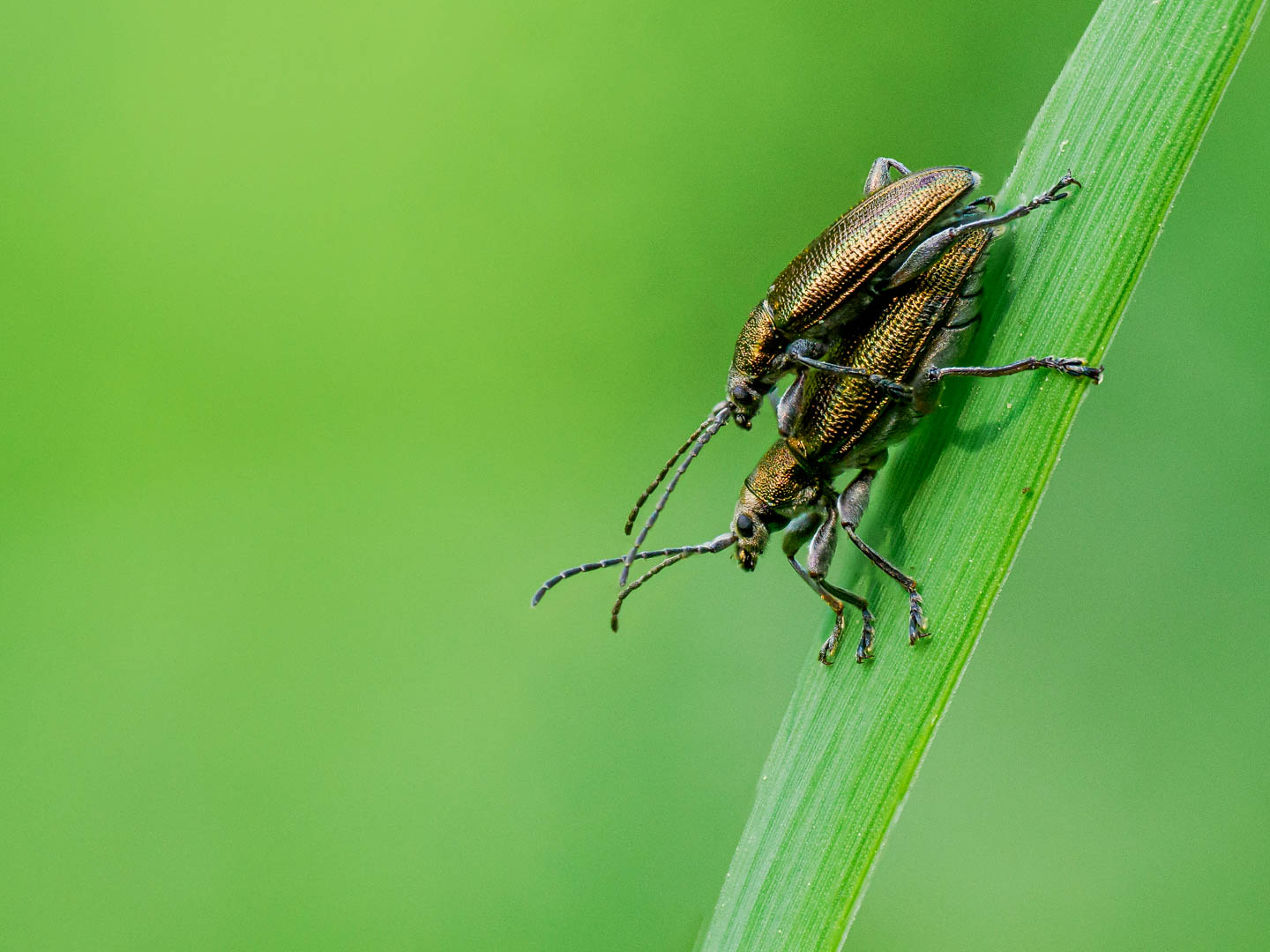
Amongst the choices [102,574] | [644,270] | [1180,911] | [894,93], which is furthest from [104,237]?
[1180,911]

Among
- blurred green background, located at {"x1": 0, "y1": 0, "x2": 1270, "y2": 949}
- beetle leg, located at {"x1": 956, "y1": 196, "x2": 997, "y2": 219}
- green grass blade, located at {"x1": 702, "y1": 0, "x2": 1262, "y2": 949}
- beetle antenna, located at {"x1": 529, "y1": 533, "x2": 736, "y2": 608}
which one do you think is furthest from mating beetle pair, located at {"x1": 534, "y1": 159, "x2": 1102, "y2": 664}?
blurred green background, located at {"x1": 0, "y1": 0, "x2": 1270, "y2": 949}

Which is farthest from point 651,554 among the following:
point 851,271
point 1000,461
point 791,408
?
point 1000,461

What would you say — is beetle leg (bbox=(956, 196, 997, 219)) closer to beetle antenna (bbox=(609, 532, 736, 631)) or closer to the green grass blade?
the green grass blade

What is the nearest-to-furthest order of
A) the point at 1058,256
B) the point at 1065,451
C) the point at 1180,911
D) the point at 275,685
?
1. the point at 1058,256
2. the point at 1180,911
3. the point at 1065,451
4. the point at 275,685

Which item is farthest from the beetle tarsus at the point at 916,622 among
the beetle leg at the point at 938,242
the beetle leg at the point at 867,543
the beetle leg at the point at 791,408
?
the beetle leg at the point at 791,408

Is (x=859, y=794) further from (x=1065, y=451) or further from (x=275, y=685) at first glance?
(x=275, y=685)

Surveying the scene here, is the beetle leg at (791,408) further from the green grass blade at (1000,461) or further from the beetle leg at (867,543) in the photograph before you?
the green grass blade at (1000,461)

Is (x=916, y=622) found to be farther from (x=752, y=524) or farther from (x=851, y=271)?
(x=752, y=524)
